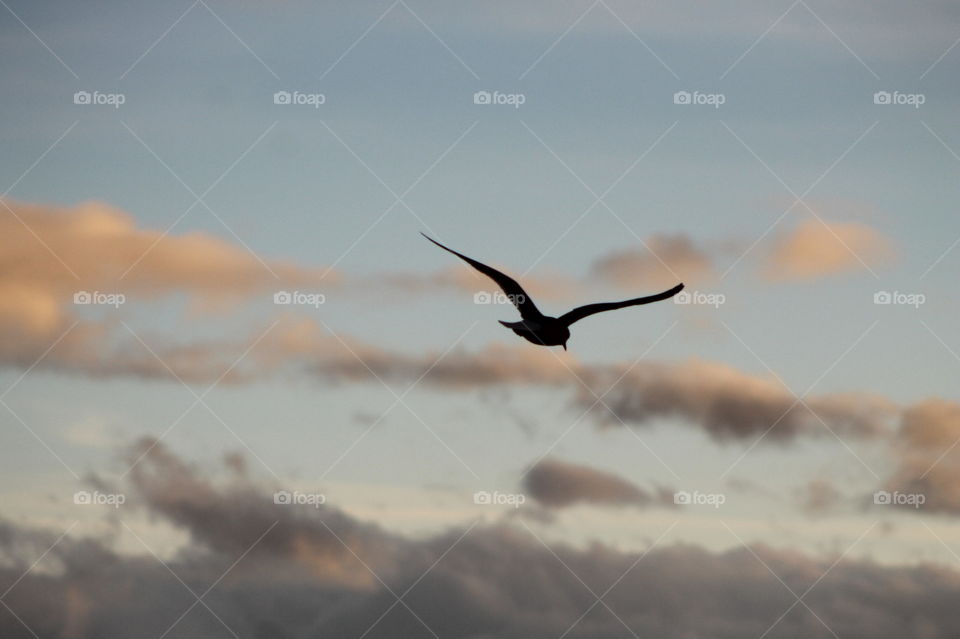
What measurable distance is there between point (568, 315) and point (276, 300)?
21.5 m

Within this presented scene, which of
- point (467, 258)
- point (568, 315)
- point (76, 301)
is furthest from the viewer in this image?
point (76, 301)

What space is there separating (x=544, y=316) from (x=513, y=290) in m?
1.97

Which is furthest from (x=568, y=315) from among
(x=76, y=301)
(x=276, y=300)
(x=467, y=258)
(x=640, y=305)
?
(x=76, y=301)

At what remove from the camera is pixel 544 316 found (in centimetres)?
5122

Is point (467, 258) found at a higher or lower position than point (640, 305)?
higher

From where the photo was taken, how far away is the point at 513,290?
5000cm

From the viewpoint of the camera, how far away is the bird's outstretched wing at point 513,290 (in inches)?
1921

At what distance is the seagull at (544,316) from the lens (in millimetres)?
50231

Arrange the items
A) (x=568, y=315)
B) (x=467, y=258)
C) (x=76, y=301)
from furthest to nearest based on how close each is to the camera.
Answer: (x=76, y=301) → (x=568, y=315) → (x=467, y=258)

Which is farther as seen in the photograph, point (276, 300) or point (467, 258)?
point (276, 300)

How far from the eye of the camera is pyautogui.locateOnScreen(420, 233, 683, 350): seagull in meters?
50.2

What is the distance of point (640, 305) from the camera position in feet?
173

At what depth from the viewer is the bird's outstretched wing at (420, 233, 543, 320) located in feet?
160

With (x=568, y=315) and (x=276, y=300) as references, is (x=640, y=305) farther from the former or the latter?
(x=276, y=300)
